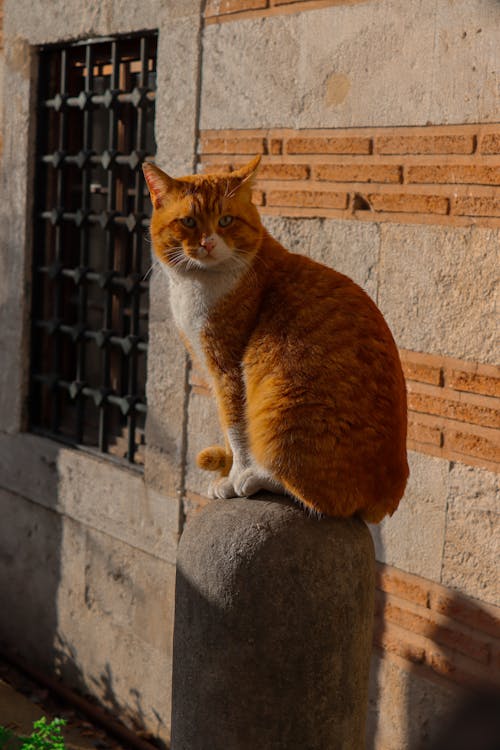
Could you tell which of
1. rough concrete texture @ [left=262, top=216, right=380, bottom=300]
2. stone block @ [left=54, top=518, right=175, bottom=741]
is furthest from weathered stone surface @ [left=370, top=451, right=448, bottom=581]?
stone block @ [left=54, top=518, right=175, bottom=741]

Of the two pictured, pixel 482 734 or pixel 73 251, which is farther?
pixel 73 251

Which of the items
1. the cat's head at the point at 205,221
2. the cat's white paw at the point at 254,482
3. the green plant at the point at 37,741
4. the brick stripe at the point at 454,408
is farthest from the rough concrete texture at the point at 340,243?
the green plant at the point at 37,741

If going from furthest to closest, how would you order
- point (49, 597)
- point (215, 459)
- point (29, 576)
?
1. point (29, 576)
2. point (49, 597)
3. point (215, 459)

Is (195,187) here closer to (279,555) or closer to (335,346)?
(335,346)

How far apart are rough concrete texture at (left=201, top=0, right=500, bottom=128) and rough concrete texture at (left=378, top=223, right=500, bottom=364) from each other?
15.5 inches

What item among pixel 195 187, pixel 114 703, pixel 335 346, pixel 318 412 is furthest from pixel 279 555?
pixel 114 703

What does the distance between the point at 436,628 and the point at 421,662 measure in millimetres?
157

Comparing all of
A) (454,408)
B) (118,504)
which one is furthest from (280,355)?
(118,504)

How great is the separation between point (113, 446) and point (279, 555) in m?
3.15

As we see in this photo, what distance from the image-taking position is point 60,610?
5512 millimetres

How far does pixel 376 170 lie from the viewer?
3514 millimetres

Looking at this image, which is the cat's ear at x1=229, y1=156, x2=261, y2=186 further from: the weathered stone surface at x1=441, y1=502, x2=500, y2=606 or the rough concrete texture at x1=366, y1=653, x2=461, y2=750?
the rough concrete texture at x1=366, y1=653, x2=461, y2=750

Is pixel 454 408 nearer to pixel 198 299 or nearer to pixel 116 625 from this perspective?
pixel 198 299

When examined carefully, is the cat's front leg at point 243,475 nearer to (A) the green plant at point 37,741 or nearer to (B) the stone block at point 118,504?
(A) the green plant at point 37,741
